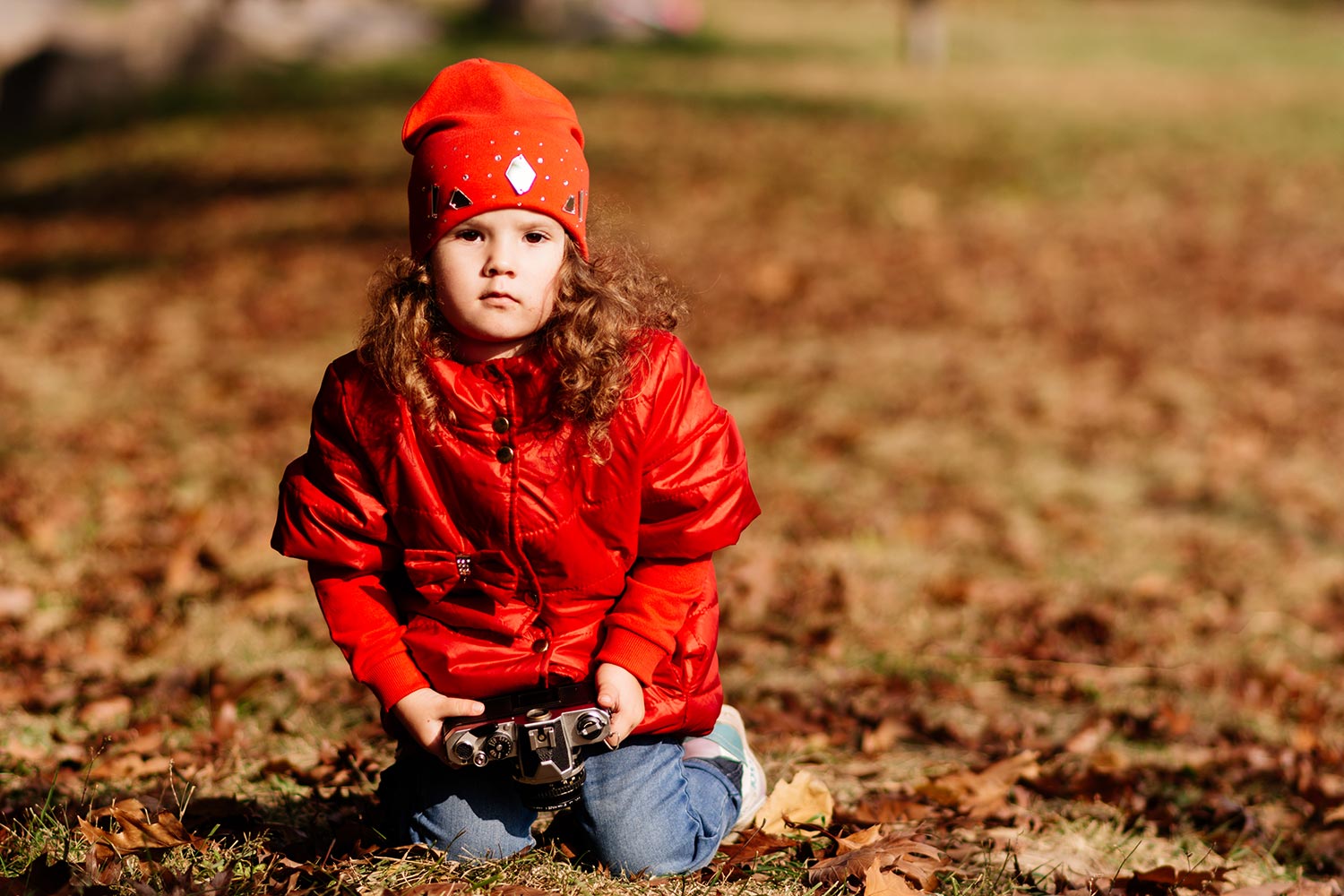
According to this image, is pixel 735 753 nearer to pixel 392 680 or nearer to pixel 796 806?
pixel 796 806

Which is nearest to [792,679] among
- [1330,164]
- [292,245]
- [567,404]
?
[567,404]

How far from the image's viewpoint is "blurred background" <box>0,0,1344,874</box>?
179 inches

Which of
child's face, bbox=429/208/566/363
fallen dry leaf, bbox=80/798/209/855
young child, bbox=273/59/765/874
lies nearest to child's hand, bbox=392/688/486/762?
young child, bbox=273/59/765/874

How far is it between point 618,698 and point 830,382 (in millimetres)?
6287

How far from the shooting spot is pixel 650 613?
2.82 meters

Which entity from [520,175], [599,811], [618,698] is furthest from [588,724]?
[520,175]

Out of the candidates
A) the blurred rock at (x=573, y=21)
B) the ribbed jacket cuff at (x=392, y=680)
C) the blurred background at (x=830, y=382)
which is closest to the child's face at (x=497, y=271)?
the blurred background at (x=830, y=382)

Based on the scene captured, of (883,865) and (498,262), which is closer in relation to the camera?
(498,262)

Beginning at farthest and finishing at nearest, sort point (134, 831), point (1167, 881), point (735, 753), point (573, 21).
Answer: point (573, 21)
point (735, 753)
point (1167, 881)
point (134, 831)

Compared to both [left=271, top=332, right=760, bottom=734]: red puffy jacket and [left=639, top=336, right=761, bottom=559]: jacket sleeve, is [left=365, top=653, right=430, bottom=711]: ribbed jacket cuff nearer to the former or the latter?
[left=271, top=332, right=760, bottom=734]: red puffy jacket

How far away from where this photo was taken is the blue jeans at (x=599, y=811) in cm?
288

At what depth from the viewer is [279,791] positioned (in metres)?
3.48

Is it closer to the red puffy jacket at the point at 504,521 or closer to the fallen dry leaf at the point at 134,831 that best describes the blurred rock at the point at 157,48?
the fallen dry leaf at the point at 134,831

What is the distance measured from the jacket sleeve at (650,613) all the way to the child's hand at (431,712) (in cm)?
30
